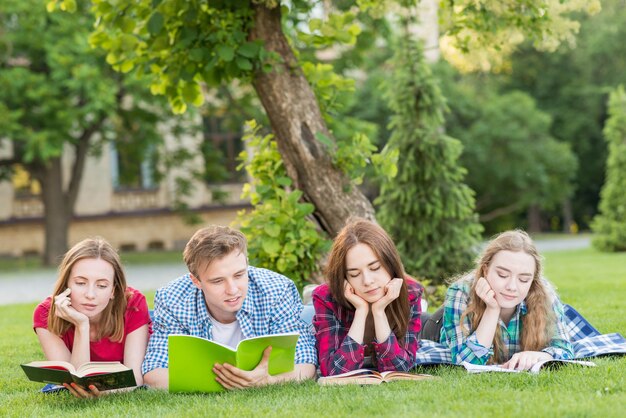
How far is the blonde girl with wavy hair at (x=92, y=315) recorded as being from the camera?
477 cm

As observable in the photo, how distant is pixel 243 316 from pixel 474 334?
1284 millimetres

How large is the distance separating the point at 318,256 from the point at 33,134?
1330cm

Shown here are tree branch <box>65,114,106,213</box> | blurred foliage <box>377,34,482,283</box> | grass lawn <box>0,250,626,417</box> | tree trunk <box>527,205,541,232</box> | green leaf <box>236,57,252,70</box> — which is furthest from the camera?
tree trunk <box>527,205,541,232</box>

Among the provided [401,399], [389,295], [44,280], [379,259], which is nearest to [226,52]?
[379,259]

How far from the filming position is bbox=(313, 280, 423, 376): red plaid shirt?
4801 millimetres

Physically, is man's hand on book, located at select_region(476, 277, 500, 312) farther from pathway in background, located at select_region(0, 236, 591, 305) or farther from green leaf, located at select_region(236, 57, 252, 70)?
pathway in background, located at select_region(0, 236, 591, 305)

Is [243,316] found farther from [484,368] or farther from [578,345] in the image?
[578,345]

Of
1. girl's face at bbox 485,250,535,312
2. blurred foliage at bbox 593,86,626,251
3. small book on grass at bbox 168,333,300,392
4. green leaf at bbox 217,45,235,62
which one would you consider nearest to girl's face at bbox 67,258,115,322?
small book on grass at bbox 168,333,300,392

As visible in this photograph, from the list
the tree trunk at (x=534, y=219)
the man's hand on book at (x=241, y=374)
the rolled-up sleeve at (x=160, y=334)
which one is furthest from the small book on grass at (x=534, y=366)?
the tree trunk at (x=534, y=219)

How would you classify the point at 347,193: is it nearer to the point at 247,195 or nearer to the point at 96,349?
the point at 247,195

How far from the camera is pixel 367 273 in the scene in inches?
186

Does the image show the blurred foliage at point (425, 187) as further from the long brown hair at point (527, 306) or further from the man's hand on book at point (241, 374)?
the man's hand on book at point (241, 374)

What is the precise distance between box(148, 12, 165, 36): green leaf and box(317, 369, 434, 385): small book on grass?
3.50m

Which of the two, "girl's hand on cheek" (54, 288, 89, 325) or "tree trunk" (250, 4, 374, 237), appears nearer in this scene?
"girl's hand on cheek" (54, 288, 89, 325)
